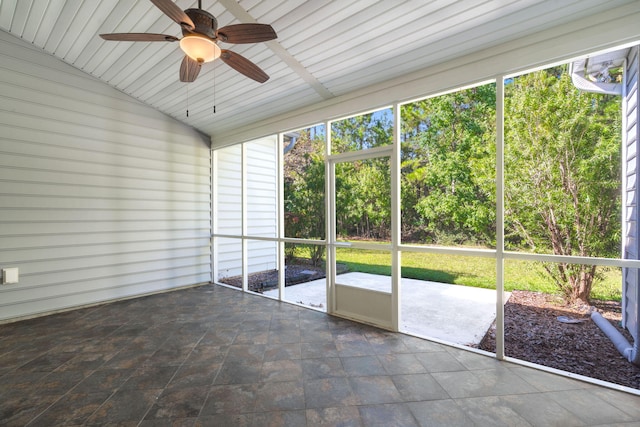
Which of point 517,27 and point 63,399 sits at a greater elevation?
point 517,27

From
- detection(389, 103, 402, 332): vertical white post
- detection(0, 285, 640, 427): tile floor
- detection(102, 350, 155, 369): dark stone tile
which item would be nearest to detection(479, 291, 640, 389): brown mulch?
detection(0, 285, 640, 427): tile floor

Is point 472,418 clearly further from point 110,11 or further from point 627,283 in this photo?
point 110,11

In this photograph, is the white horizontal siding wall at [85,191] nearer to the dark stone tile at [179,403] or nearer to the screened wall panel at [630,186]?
the dark stone tile at [179,403]

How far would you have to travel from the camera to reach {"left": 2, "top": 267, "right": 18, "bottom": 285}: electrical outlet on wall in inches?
141

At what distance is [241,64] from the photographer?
97.2 inches

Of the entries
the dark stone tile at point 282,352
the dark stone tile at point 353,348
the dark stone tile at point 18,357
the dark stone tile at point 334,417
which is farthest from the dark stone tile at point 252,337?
the dark stone tile at point 18,357

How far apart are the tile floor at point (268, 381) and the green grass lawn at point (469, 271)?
815 mm

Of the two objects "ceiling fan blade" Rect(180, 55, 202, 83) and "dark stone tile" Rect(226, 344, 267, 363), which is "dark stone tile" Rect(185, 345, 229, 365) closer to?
"dark stone tile" Rect(226, 344, 267, 363)

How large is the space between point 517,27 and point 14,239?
19.8 feet

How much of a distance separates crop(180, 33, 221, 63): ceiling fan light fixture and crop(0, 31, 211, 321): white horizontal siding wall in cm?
330

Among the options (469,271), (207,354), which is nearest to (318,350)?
(207,354)

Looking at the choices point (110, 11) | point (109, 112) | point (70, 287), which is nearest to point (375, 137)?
point (110, 11)

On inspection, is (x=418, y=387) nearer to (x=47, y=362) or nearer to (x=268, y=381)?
(x=268, y=381)

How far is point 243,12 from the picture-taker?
8.90 feet
